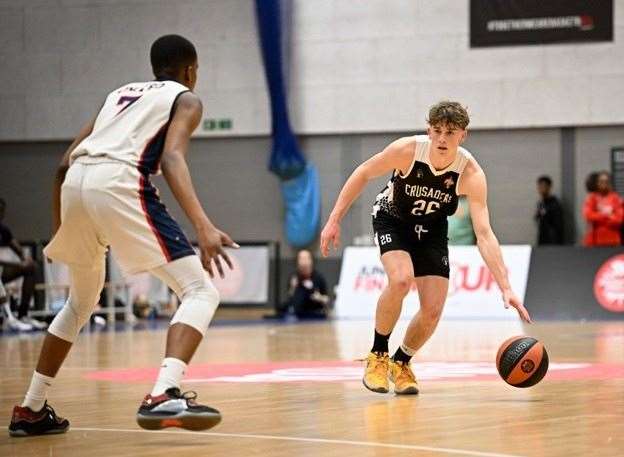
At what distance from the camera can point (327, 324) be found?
18172 millimetres

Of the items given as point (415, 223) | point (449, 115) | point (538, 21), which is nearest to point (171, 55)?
point (449, 115)

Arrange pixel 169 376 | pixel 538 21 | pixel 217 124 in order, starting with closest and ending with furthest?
pixel 169 376, pixel 538 21, pixel 217 124

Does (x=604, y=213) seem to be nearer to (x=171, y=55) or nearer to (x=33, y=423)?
(x=171, y=55)

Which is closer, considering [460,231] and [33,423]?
[33,423]

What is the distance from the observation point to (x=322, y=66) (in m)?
23.4

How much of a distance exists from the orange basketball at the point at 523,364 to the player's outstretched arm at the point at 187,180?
2.77 meters

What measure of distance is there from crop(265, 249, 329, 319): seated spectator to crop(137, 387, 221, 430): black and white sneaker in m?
14.9

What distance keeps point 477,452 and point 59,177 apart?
88.5 inches

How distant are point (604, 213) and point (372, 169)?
1277 centimetres

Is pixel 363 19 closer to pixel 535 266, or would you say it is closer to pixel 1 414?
pixel 535 266

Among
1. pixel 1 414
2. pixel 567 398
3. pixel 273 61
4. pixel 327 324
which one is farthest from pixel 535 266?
pixel 1 414

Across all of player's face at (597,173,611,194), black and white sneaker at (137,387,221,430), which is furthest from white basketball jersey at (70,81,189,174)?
player's face at (597,173,611,194)

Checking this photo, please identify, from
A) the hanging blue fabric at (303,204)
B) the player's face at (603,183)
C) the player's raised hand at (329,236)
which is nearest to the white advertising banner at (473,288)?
the player's face at (603,183)

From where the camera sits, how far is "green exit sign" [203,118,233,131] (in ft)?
78.4
